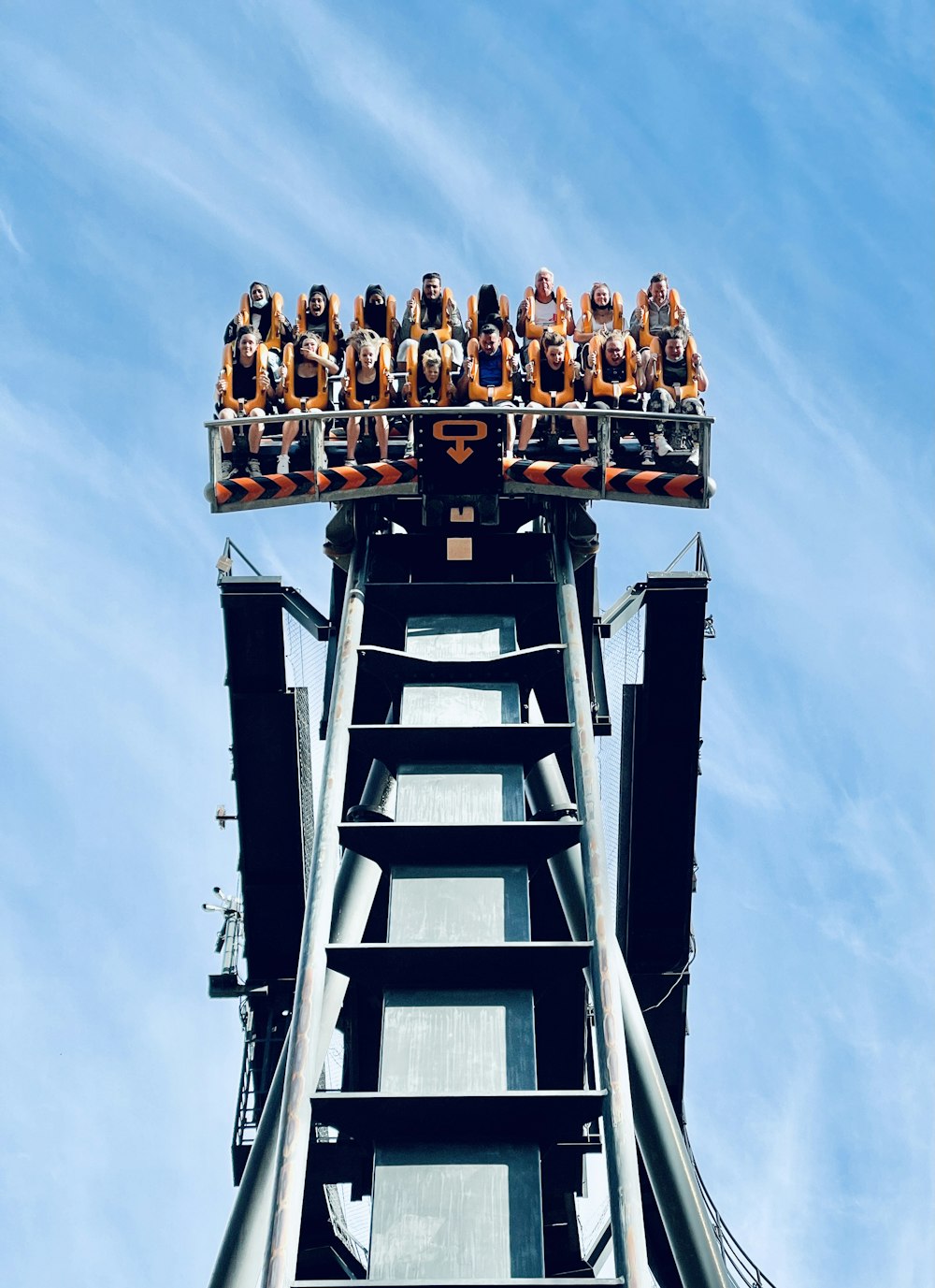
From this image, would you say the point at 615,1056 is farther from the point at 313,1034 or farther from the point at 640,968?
the point at 640,968

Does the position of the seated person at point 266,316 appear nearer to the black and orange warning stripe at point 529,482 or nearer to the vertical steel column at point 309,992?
the black and orange warning stripe at point 529,482

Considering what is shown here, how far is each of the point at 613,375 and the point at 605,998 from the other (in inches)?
271

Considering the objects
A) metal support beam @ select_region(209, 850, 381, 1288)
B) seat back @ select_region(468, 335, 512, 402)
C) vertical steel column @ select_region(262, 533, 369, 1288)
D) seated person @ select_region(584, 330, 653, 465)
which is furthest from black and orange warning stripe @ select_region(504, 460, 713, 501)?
metal support beam @ select_region(209, 850, 381, 1288)

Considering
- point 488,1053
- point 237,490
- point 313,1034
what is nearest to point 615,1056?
point 488,1053

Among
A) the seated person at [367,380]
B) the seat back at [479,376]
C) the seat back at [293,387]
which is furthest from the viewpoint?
the seat back at [293,387]

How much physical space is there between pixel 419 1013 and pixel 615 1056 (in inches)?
58.1

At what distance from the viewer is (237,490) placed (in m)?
14.7

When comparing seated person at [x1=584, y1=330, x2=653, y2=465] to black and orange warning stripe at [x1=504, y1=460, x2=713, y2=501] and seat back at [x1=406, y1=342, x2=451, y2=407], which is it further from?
seat back at [x1=406, y1=342, x2=451, y2=407]

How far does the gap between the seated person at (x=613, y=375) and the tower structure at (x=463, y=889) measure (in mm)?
879

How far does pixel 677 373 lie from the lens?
1564cm

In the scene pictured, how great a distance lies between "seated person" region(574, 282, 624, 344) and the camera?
1755 centimetres

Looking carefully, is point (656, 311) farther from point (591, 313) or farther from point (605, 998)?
point (605, 998)

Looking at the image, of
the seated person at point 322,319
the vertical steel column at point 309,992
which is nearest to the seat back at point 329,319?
the seated person at point 322,319

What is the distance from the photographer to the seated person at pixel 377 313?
56.4ft
